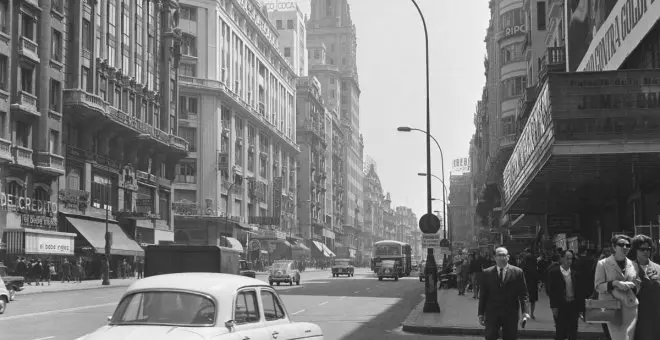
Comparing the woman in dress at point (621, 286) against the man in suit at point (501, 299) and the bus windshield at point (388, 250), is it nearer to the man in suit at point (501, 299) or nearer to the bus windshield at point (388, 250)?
the man in suit at point (501, 299)

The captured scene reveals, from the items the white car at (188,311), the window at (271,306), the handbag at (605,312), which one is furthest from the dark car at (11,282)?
the handbag at (605,312)

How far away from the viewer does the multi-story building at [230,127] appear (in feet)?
289

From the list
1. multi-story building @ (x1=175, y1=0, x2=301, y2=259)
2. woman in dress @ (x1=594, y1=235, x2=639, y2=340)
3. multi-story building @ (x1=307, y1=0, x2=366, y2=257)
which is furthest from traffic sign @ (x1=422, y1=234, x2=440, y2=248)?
multi-story building @ (x1=307, y1=0, x2=366, y2=257)

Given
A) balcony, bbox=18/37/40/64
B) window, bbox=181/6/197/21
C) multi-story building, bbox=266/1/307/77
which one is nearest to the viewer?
balcony, bbox=18/37/40/64

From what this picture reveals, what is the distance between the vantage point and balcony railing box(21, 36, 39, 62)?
2013 inches

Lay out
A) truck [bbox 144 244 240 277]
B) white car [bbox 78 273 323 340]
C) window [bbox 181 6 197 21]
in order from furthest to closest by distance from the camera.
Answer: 1. window [bbox 181 6 197 21]
2. truck [bbox 144 244 240 277]
3. white car [bbox 78 273 323 340]

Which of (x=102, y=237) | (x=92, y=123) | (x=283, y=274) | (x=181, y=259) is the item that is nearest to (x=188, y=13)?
(x=92, y=123)

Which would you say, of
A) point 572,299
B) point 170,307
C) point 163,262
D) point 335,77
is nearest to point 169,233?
point 163,262

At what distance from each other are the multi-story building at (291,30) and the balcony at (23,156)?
9334 centimetres

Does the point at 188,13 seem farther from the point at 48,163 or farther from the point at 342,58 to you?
the point at 342,58

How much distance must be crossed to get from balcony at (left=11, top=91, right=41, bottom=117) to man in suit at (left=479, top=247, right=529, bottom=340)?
4293cm

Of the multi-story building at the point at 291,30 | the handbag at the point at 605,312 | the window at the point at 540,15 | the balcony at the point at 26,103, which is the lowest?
the handbag at the point at 605,312

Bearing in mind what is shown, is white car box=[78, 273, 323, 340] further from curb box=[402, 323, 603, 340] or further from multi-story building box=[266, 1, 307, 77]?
multi-story building box=[266, 1, 307, 77]

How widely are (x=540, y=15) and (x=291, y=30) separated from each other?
311 feet
